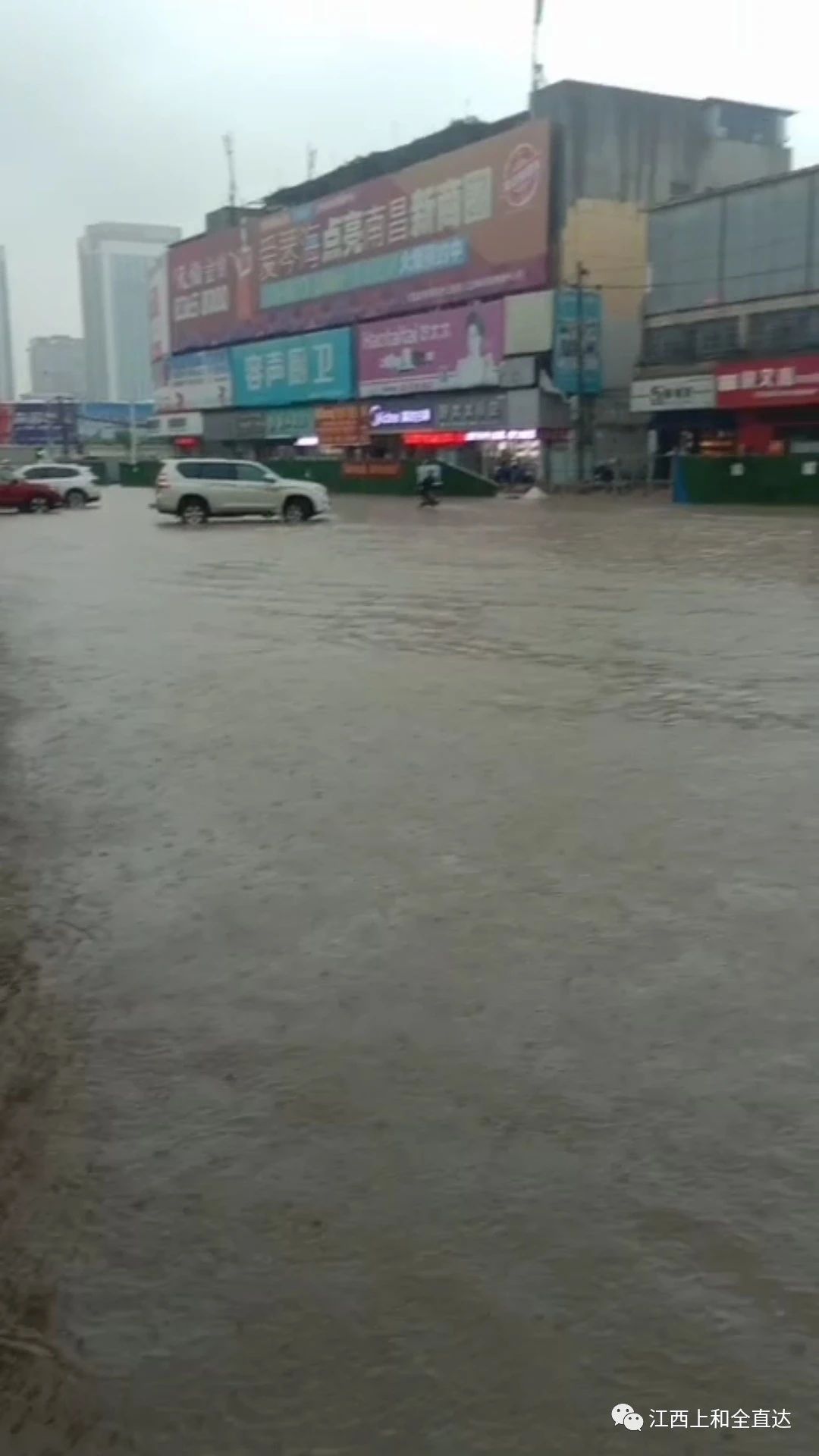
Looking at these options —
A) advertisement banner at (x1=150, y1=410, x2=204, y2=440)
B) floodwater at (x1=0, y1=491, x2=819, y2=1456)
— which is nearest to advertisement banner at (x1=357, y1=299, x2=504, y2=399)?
advertisement banner at (x1=150, y1=410, x2=204, y2=440)

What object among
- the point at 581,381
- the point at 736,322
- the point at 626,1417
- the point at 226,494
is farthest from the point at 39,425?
the point at 626,1417

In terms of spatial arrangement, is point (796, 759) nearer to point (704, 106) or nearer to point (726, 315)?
point (726, 315)

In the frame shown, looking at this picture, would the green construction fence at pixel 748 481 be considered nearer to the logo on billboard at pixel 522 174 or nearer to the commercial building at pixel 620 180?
the commercial building at pixel 620 180

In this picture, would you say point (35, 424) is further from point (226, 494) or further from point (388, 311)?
point (226, 494)

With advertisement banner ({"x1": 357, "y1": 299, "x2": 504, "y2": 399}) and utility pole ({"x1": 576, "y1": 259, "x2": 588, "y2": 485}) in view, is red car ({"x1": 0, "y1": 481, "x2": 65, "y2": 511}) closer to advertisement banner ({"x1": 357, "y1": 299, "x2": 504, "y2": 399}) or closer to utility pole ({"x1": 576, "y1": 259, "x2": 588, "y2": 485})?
utility pole ({"x1": 576, "y1": 259, "x2": 588, "y2": 485})

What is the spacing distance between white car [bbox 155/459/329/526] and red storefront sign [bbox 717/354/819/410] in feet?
67.1

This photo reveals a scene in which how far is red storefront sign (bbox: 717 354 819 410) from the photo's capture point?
4684 cm

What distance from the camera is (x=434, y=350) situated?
67125 mm

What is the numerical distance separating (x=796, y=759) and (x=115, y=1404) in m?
6.01

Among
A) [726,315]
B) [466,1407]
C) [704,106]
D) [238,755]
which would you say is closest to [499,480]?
[726,315]

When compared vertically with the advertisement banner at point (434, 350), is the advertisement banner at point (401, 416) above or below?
below

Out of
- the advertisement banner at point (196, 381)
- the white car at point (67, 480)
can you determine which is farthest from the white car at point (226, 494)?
the advertisement banner at point (196, 381)

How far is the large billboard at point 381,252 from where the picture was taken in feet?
205

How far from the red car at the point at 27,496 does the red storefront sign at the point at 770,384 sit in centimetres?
2464
